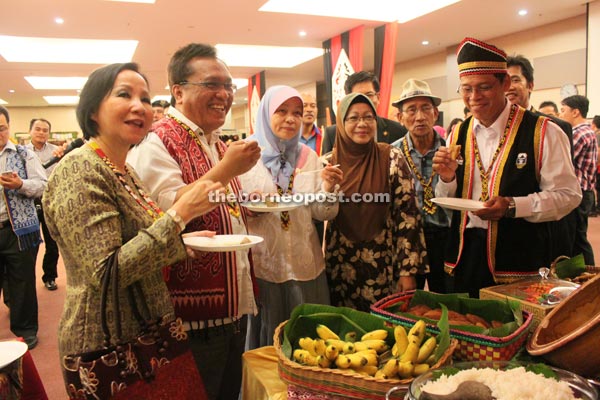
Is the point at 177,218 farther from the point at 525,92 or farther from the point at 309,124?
the point at 309,124

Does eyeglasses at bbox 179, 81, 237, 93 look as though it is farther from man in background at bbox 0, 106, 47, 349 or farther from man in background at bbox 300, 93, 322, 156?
man in background at bbox 300, 93, 322, 156

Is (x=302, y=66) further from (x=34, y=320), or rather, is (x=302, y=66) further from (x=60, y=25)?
(x=34, y=320)

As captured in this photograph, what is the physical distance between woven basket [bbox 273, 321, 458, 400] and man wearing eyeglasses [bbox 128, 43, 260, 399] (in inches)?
18.2

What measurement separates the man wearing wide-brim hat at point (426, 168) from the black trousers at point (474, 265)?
36 cm

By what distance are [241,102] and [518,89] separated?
1833cm

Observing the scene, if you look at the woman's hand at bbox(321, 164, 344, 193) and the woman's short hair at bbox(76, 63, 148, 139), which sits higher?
the woman's short hair at bbox(76, 63, 148, 139)

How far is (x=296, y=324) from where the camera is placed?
48.6 inches

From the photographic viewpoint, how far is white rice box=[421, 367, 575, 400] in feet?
2.64

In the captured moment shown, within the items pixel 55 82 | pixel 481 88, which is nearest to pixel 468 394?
pixel 481 88

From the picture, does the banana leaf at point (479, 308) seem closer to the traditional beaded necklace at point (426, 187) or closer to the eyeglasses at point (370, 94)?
the traditional beaded necklace at point (426, 187)

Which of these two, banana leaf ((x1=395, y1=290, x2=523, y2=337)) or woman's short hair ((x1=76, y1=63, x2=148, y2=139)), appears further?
woman's short hair ((x1=76, y1=63, x2=148, y2=139))

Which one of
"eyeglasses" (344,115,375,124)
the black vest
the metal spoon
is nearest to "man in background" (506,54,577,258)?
the black vest

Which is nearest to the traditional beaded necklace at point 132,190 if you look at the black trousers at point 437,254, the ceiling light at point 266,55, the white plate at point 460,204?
the white plate at point 460,204

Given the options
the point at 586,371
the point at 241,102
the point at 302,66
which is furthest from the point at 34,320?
the point at 241,102
